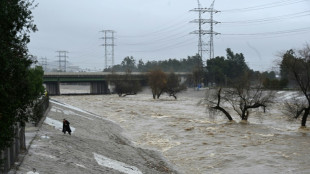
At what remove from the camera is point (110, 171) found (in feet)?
78.2

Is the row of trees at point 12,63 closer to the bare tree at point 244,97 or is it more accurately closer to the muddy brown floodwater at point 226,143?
the muddy brown floodwater at point 226,143

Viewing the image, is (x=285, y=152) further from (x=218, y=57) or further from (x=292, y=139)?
(x=218, y=57)

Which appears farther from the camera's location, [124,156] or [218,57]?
[218,57]

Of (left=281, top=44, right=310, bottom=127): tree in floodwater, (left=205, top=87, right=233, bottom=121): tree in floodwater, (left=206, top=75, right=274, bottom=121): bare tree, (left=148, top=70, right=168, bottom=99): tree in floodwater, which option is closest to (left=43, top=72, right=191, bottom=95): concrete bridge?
(left=148, top=70, right=168, bottom=99): tree in floodwater

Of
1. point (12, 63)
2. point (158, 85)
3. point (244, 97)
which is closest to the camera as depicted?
point (12, 63)

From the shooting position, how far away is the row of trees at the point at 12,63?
11898 mm

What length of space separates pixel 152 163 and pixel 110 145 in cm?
Answer: 579

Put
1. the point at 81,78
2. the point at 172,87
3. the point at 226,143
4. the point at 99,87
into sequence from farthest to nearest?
the point at 99,87, the point at 81,78, the point at 172,87, the point at 226,143

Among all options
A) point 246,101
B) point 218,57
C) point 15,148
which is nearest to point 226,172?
point 15,148

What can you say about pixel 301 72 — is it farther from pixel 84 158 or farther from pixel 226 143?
pixel 84 158

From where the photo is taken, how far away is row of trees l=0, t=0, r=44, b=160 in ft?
39.0

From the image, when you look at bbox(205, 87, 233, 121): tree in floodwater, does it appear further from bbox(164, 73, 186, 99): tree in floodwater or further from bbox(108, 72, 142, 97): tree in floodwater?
bbox(108, 72, 142, 97): tree in floodwater

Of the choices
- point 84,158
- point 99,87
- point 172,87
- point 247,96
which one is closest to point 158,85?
point 172,87

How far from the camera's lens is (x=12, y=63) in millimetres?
12250
